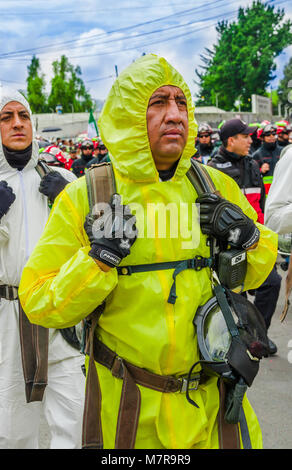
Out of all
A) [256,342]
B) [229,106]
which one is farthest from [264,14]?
[256,342]

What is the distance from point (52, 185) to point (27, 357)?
1012 millimetres

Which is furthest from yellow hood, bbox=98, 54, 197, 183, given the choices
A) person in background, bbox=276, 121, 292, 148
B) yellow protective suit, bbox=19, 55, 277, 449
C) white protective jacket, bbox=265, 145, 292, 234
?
person in background, bbox=276, 121, 292, 148

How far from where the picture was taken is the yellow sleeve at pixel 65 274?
180 centimetres

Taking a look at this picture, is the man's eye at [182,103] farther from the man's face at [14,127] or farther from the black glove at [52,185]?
the man's face at [14,127]

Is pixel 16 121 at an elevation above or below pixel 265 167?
above

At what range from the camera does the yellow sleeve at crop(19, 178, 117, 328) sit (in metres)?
→ 1.80

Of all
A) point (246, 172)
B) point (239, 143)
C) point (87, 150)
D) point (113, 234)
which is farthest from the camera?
point (87, 150)

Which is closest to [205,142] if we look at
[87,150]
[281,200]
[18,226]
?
[87,150]

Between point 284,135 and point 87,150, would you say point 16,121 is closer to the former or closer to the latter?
point 284,135

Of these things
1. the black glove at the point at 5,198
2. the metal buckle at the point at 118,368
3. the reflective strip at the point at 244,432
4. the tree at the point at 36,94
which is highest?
the tree at the point at 36,94

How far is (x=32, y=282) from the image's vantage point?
1945 millimetres

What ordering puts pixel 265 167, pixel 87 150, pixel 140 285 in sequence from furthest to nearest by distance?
1. pixel 87 150
2. pixel 265 167
3. pixel 140 285

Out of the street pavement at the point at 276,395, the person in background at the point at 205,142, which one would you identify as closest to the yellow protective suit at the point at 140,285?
the street pavement at the point at 276,395

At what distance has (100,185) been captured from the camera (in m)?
1.97
